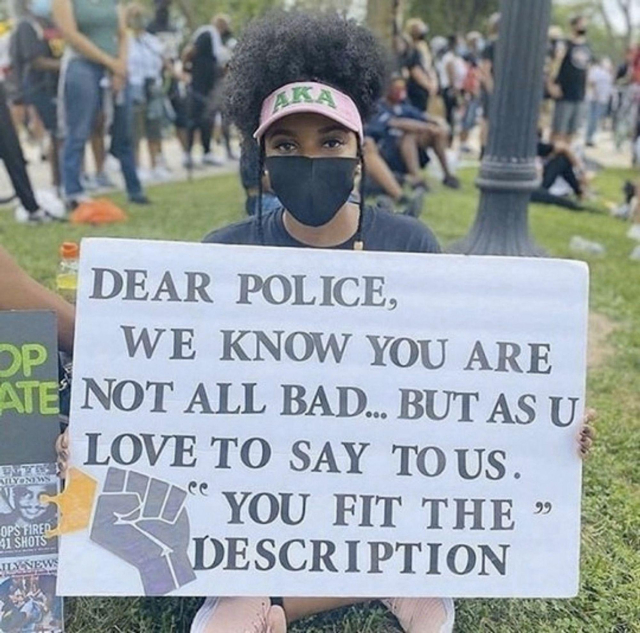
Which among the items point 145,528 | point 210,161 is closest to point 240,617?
point 145,528

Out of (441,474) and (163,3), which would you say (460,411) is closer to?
(441,474)

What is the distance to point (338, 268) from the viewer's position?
6.11 ft

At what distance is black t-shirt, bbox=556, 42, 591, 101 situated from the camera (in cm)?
938

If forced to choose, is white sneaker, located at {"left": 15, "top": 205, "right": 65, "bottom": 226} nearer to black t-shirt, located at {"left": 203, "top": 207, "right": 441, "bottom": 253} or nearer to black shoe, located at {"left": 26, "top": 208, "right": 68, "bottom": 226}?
black shoe, located at {"left": 26, "top": 208, "right": 68, "bottom": 226}

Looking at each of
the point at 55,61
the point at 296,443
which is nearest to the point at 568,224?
the point at 55,61

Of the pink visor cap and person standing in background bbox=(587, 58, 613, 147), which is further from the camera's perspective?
person standing in background bbox=(587, 58, 613, 147)

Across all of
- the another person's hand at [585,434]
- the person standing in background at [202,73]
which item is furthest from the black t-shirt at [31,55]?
the another person's hand at [585,434]

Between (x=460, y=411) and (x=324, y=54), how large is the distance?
98cm

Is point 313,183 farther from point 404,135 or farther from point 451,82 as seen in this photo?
point 451,82

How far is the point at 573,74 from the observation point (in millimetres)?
9406

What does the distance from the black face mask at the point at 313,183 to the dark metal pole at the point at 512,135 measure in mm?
2837

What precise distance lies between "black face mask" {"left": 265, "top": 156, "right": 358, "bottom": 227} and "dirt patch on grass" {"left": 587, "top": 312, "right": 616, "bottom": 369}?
217 centimetres

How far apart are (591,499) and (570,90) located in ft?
24.6

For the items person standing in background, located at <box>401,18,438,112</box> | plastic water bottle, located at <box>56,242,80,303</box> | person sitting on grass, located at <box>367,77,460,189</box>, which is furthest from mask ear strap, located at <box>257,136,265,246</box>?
person standing in background, located at <box>401,18,438,112</box>
